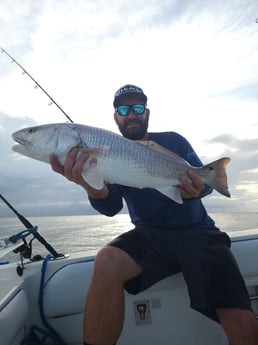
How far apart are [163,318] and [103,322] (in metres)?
1.33

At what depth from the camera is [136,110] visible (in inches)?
162

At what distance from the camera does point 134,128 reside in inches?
162

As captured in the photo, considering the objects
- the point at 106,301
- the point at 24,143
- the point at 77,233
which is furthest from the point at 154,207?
the point at 77,233

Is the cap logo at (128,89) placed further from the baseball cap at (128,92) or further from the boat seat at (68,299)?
the boat seat at (68,299)

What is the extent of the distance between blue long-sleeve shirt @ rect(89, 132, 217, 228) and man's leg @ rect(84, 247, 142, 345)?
2.46 feet

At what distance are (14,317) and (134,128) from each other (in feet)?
8.08

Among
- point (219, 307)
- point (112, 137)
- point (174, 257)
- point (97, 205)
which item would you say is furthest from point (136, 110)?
point (219, 307)

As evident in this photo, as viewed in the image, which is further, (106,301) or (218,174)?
(218,174)

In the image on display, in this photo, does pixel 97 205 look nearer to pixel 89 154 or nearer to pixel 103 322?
pixel 89 154

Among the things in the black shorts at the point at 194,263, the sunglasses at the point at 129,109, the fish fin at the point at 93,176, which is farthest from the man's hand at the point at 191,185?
the sunglasses at the point at 129,109

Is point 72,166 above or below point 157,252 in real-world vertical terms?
above

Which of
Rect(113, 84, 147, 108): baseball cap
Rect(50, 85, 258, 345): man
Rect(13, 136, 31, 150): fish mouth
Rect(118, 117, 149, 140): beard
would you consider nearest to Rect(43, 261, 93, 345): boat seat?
Rect(50, 85, 258, 345): man

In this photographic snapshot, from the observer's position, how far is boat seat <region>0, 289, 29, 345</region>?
2.82m

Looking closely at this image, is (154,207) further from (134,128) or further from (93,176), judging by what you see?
(134,128)
